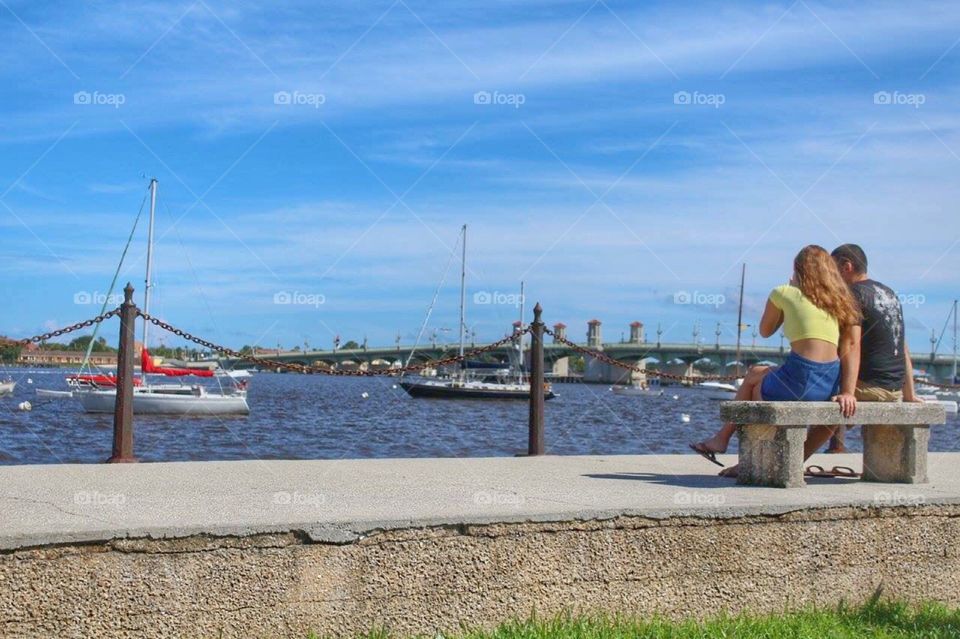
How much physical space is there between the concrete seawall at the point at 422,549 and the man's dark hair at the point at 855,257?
1.44 meters

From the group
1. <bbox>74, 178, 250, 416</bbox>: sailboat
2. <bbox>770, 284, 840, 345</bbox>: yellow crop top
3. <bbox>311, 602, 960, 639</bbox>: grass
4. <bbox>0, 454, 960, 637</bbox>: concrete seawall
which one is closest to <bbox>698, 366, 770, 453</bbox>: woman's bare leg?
<bbox>770, 284, 840, 345</bbox>: yellow crop top

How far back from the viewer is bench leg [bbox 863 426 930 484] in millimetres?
6152

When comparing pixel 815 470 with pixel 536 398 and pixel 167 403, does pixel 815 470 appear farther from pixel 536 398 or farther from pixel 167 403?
pixel 167 403

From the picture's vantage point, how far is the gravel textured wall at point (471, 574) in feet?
12.7

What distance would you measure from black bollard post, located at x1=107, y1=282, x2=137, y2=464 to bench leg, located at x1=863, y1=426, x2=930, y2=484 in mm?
5065

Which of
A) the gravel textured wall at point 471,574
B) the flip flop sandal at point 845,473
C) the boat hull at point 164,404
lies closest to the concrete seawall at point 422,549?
the gravel textured wall at point 471,574

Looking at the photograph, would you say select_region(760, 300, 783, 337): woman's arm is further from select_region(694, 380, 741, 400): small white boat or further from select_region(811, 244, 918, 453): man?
select_region(694, 380, 741, 400): small white boat

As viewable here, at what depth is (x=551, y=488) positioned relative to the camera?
5629mm

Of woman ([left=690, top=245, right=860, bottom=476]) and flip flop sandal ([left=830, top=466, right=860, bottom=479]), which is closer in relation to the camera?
woman ([left=690, top=245, right=860, bottom=476])

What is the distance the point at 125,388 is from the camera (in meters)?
8.00

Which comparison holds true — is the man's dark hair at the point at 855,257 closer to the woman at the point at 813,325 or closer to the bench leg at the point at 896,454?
the woman at the point at 813,325

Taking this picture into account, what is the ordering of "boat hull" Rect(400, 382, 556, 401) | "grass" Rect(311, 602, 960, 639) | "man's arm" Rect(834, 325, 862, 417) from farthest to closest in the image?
"boat hull" Rect(400, 382, 556, 401) < "man's arm" Rect(834, 325, 862, 417) < "grass" Rect(311, 602, 960, 639)

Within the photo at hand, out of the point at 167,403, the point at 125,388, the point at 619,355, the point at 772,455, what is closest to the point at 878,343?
the point at 772,455

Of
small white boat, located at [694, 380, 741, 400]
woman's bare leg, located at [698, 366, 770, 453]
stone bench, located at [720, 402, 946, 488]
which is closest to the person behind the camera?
stone bench, located at [720, 402, 946, 488]
